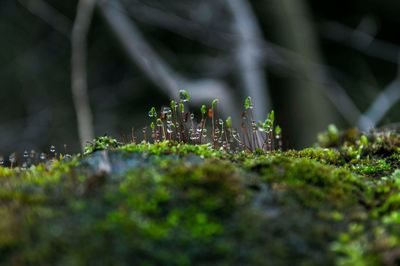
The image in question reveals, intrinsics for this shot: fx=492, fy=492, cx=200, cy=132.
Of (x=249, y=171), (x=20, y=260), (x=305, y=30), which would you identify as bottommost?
(x=20, y=260)

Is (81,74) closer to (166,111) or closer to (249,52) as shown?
(249,52)

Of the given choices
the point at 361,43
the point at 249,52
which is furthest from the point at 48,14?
the point at 361,43

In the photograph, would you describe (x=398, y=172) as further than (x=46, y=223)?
Yes

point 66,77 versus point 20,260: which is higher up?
point 66,77

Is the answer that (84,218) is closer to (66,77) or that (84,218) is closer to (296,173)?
(296,173)

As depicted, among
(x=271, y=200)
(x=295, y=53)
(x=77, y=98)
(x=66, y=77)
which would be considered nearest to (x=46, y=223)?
(x=271, y=200)
